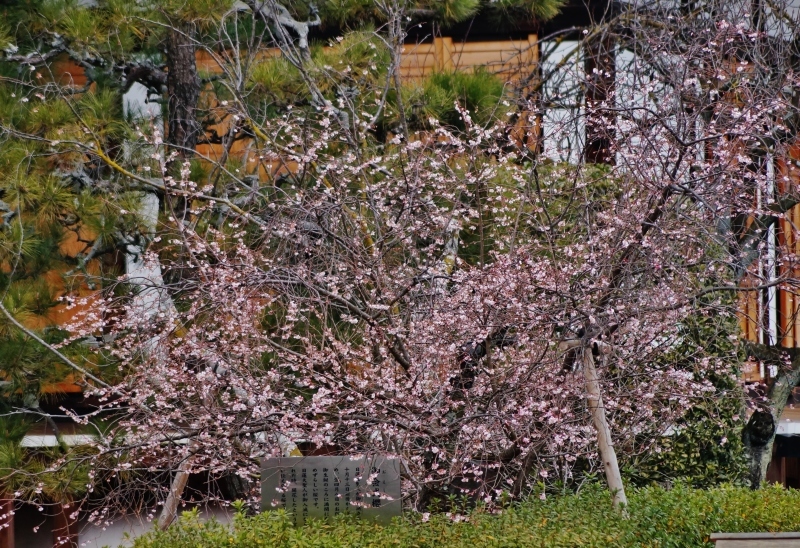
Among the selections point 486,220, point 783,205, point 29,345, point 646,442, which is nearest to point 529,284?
point 486,220

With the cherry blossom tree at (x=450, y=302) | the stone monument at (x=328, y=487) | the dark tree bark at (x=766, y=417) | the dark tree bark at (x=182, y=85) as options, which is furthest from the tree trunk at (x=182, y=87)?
the dark tree bark at (x=766, y=417)

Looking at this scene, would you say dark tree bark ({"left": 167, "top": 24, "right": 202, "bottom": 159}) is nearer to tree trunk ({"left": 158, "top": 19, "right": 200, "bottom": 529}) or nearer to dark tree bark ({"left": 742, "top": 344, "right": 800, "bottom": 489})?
tree trunk ({"left": 158, "top": 19, "right": 200, "bottom": 529})

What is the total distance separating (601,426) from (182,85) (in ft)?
15.2

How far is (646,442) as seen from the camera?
279 inches

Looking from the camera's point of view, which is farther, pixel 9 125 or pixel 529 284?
pixel 9 125

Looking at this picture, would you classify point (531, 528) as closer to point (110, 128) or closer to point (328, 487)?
point (328, 487)

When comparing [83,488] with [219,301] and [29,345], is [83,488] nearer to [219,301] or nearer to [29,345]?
[29,345]

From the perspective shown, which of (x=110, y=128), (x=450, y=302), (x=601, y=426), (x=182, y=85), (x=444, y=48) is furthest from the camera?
(x=444, y=48)

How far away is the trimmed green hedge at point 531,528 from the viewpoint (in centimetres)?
470

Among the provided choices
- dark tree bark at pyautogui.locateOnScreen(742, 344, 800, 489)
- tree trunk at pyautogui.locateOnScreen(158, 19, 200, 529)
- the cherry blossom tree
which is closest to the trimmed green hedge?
the cherry blossom tree

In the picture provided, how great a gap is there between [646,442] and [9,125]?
19.2 feet

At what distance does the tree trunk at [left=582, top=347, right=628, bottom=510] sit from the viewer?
5.15m

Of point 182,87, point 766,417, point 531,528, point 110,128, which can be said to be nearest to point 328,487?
point 531,528

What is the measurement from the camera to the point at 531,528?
482 centimetres
